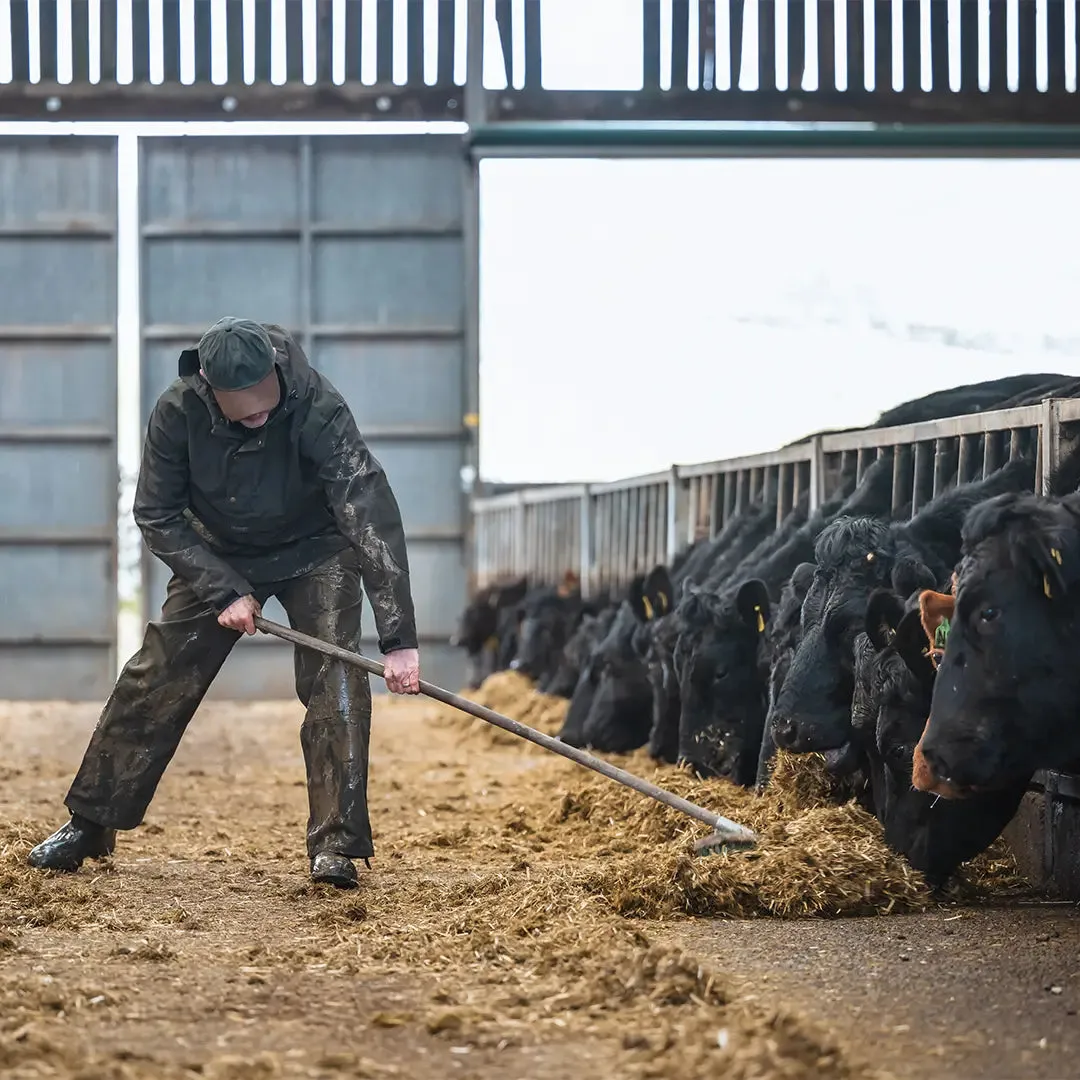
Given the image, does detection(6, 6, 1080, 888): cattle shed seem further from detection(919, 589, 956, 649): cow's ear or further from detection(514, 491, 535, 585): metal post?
detection(919, 589, 956, 649): cow's ear

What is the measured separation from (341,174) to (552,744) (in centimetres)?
1266

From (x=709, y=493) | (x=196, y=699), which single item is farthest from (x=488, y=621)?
(x=196, y=699)

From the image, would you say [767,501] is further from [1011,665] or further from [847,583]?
[1011,665]

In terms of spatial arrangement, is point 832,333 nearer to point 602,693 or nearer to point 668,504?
point 668,504

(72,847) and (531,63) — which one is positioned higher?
(531,63)

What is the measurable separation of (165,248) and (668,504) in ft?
26.5

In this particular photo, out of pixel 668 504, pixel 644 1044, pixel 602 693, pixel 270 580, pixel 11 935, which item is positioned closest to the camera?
pixel 644 1044

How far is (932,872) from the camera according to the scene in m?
5.05

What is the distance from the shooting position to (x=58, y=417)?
55.1ft

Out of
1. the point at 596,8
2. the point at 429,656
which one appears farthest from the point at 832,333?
the point at 429,656

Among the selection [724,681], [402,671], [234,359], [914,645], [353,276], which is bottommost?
[724,681]

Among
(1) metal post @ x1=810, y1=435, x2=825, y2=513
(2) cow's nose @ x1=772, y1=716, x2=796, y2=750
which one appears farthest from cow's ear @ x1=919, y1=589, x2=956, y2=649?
(1) metal post @ x1=810, y1=435, x2=825, y2=513

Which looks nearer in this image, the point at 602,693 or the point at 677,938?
the point at 677,938

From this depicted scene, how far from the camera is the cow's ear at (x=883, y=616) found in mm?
5195
